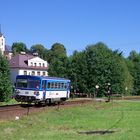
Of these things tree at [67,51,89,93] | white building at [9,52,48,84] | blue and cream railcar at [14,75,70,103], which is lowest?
blue and cream railcar at [14,75,70,103]

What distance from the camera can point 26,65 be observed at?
130 meters

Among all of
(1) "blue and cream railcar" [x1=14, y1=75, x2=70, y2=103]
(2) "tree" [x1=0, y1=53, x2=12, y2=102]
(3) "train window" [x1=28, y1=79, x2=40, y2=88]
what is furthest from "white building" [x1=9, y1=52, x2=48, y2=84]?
(3) "train window" [x1=28, y1=79, x2=40, y2=88]

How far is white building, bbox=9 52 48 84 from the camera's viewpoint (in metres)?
127

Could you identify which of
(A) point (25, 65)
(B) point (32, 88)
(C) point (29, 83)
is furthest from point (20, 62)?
(B) point (32, 88)

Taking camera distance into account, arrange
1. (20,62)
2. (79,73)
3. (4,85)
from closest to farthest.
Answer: (4,85), (79,73), (20,62)

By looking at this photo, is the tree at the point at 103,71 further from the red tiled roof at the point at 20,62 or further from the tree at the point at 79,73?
the red tiled roof at the point at 20,62

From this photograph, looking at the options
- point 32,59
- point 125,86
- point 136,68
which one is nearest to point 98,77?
point 125,86

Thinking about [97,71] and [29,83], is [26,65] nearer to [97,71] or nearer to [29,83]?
[97,71]

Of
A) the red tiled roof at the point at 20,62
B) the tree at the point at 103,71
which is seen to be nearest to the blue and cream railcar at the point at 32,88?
the tree at the point at 103,71

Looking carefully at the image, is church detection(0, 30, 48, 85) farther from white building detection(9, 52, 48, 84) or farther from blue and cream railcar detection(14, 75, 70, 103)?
blue and cream railcar detection(14, 75, 70, 103)

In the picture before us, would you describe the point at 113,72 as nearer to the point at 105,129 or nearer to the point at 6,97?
the point at 6,97

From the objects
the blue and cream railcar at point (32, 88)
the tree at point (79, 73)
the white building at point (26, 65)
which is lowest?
the blue and cream railcar at point (32, 88)

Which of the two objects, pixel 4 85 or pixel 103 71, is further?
pixel 103 71

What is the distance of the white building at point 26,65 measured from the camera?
127 meters
